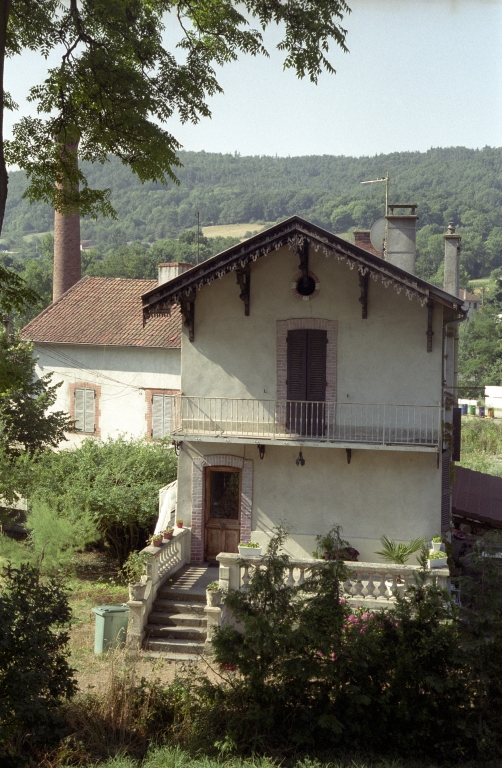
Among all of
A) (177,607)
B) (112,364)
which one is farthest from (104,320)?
(177,607)

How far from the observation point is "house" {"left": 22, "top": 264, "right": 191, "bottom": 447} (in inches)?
1013

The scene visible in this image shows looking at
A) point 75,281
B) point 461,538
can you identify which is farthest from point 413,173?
point 461,538

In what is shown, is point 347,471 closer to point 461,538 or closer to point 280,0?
point 461,538

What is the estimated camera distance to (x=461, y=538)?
19297 mm

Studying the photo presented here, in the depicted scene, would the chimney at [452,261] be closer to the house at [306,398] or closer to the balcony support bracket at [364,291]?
the house at [306,398]

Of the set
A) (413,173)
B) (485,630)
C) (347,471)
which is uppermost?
(413,173)

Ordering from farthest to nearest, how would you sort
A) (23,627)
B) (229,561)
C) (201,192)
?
1. (201,192)
2. (229,561)
3. (23,627)

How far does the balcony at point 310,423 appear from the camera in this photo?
49.5 ft

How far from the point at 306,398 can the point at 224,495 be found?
A: 106 inches

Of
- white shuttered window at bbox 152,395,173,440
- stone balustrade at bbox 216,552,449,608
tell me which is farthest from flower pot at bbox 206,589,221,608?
white shuttered window at bbox 152,395,173,440

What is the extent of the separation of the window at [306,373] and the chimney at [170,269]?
10.5 meters

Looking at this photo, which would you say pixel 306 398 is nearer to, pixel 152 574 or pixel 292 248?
pixel 292 248

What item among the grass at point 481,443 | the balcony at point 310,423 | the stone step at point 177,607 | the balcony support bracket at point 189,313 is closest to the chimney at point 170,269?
the balcony support bracket at point 189,313

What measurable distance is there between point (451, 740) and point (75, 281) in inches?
1029
